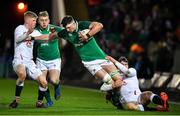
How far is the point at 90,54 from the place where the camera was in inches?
632

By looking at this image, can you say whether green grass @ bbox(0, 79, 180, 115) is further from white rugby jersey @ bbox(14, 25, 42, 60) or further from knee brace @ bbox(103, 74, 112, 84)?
white rugby jersey @ bbox(14, 25, 42, 60)

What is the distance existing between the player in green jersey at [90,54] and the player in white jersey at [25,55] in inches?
35.8

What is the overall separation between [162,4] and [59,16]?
573 cm

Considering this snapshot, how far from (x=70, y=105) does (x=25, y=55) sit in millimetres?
1922

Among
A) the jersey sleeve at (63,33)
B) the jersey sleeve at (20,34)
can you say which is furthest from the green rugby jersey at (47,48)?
the jersey sleeve at (20,34)

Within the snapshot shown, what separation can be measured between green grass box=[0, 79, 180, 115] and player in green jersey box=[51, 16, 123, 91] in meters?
0.80

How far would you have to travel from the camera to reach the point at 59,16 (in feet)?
106

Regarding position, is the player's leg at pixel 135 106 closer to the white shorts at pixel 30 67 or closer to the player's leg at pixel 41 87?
the player's leg at pixel 41 87

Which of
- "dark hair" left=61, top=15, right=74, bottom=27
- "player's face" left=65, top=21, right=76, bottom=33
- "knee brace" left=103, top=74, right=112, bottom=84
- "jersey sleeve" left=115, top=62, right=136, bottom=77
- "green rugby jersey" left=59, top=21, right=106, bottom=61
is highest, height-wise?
"dark hair" left=61, top=15, right=74, bottom=27

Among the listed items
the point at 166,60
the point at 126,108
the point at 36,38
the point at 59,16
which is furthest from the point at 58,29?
the point at 59,16

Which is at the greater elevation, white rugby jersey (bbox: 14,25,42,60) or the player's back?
white rugby jersey (bbox: 14,25,42,60)

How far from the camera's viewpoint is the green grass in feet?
50.4

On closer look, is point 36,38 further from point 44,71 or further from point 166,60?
point 166,60

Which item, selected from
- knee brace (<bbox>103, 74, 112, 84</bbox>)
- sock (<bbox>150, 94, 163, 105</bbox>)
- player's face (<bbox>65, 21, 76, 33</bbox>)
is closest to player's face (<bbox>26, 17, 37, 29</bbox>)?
player's face (<bbox>65, 21, 76, 33</bbox>)
